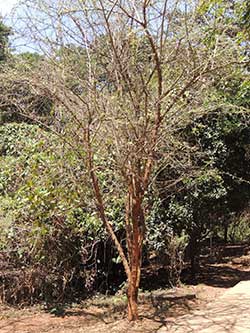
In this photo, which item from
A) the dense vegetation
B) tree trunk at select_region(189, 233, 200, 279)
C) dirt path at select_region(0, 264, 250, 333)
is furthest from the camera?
tree trunk at select_region(189, 233, 200, 279)

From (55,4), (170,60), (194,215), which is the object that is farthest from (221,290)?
(55,4)

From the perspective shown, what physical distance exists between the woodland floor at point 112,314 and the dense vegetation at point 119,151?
0.33 metres

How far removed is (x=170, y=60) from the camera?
5105mm

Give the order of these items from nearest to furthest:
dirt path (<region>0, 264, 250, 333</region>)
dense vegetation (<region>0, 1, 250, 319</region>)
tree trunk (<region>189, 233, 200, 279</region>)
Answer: dense vegetation (<region>0, 1, 250, 319</region>) → dirt path (<region>0, 264, 250, 333</region>) → tree trunk (<region>189, 233, 200, 279</region>)

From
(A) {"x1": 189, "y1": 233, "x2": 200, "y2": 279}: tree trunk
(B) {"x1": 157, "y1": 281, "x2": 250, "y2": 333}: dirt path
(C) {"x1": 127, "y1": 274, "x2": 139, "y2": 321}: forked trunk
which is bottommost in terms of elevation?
(B) {"x1": 157, "y1": 281, "x2": 250, "y2": 333}: dirt path

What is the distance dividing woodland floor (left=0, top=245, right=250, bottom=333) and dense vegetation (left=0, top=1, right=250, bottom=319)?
0.33 m

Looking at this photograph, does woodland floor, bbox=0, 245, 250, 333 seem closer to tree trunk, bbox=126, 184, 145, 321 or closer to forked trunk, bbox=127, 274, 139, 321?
forked trunk, bbox=127, 274, 139, 321

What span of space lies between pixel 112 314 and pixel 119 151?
2.47m

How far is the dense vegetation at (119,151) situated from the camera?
16.6 ft

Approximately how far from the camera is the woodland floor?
547 cm

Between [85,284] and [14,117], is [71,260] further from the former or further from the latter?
[14,117]

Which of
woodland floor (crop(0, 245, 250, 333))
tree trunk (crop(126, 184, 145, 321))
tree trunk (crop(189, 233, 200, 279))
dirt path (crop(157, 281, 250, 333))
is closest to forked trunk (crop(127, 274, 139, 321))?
tree trunk (crop(126, 184, 145, 321))

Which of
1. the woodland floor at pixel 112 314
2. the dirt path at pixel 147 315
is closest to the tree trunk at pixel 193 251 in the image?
the woodland floor at pixel 112 314

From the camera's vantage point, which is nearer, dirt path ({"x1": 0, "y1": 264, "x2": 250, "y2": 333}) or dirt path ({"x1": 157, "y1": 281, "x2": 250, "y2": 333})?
dirt path ({"x1": 157, "y1": 281, "x2": 250, "y2": 333})
